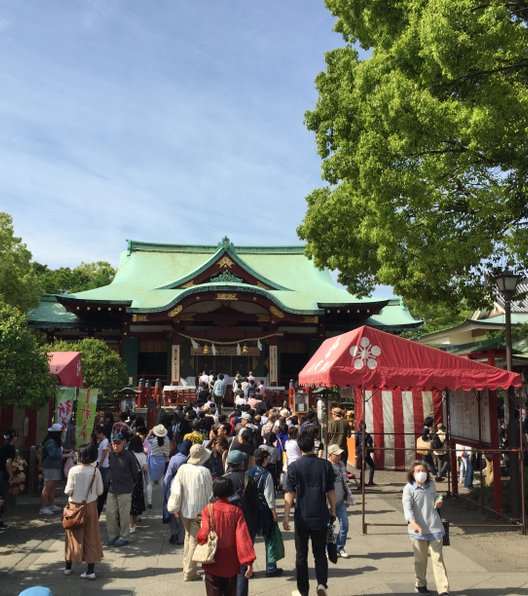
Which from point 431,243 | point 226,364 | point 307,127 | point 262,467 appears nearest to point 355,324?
point 226,364

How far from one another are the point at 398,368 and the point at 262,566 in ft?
11.7

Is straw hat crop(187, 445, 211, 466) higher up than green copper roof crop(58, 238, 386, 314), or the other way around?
green copper roof crop(58, 238, 386, 314)

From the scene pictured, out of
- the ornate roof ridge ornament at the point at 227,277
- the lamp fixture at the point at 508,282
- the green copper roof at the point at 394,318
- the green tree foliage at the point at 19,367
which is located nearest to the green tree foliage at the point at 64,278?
the ornate roof ridge ornament at the point at 227,277

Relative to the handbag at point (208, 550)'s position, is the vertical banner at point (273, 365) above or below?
above

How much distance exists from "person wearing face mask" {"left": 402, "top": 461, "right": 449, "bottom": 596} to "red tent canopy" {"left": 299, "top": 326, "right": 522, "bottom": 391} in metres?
2.57

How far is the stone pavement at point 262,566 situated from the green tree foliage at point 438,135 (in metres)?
4.75

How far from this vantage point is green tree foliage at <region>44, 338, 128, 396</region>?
19.8 m

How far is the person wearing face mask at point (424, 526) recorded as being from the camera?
5.85 m

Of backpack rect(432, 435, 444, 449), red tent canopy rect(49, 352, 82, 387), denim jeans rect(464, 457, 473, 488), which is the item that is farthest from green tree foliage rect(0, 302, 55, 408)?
denim jeans rect(464, 457, 473, 488)

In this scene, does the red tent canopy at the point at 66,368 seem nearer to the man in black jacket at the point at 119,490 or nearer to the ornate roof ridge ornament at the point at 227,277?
the man in black jacket at the point at 119,490

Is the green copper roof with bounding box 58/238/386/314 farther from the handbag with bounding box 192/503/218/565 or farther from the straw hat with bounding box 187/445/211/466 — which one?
the handbag with bounding box 192/503/218/565

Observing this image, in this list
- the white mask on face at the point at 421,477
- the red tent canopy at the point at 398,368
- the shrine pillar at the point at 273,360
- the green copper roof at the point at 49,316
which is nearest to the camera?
the white mask on face at the point at 421,477

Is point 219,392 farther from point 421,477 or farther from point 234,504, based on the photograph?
point 234,504

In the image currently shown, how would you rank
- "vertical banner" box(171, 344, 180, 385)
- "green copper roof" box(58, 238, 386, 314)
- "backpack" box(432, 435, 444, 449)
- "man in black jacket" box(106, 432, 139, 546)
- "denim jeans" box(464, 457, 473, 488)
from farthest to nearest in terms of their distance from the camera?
"green copper roof" box(58, 238, 386, 314)
"vertical banner" box(171, 344, 180, 385)
"denim jeans" box(464, 457, 473, 488)
"backpack" box(432, 435, 444, 449)
"man in black jacket" box(106, 432, 139, 546)
